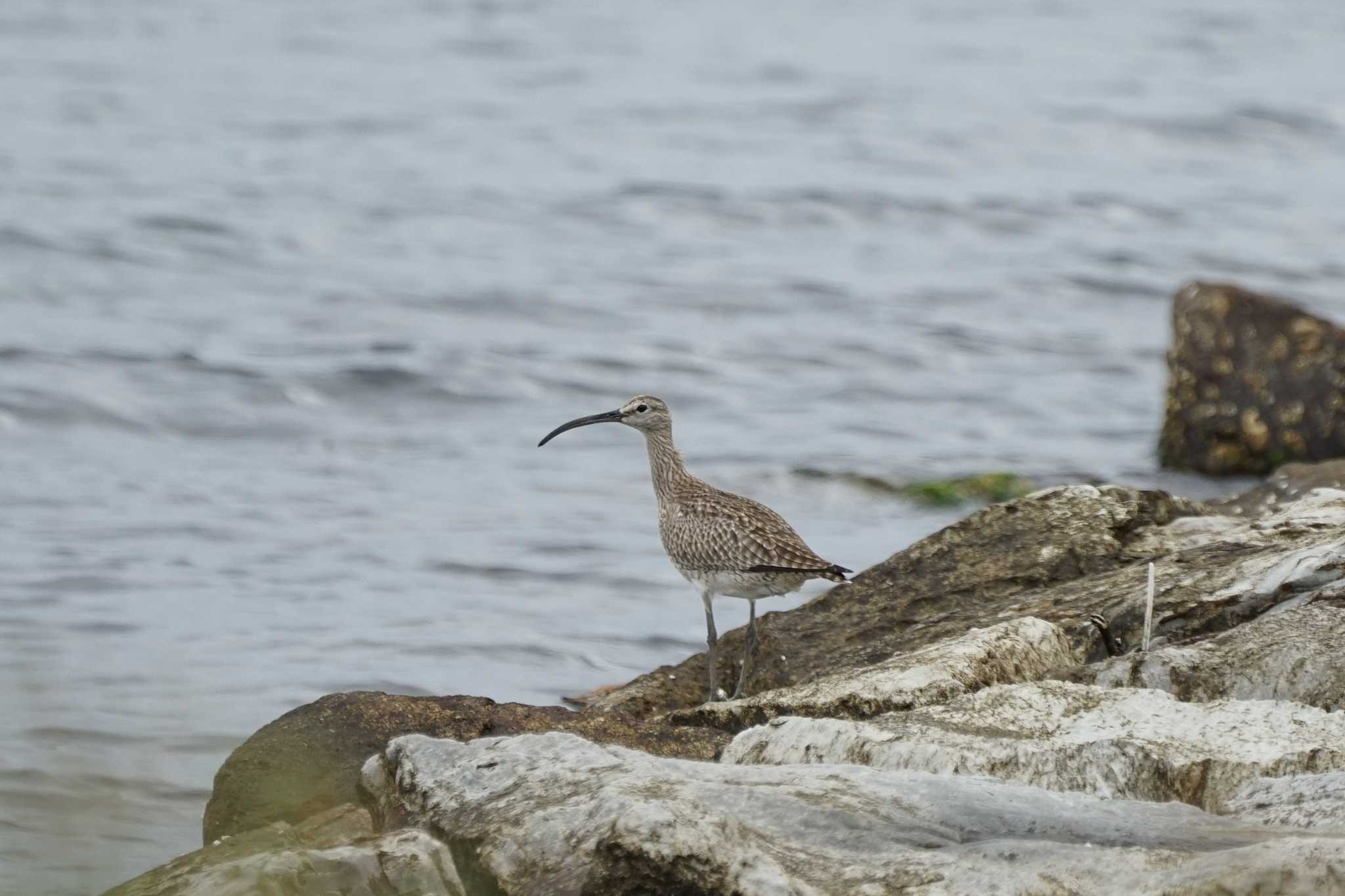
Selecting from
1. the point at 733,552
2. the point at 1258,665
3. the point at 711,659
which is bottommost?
the point at 711,659

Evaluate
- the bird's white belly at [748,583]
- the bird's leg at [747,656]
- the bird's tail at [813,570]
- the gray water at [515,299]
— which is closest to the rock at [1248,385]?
the gray water at [515,299]

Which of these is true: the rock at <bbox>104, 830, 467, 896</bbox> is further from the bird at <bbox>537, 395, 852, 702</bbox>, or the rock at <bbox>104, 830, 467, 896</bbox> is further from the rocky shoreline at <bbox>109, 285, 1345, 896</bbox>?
the bird at <bbox>537, 395, 852, 702</bbox>

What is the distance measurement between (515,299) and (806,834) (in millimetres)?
15149

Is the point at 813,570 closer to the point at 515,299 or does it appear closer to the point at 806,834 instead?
the point at 806,834

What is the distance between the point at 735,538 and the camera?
8539 millimetres

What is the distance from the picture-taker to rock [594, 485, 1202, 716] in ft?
24.2

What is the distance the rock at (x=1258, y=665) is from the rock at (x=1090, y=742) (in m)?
0.25

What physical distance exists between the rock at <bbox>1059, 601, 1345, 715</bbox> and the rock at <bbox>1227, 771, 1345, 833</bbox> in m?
0.74

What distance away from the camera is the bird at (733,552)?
328 inches

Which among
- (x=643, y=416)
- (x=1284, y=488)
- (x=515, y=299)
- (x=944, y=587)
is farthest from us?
(x=515, y=299)

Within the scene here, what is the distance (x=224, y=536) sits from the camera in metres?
12.0

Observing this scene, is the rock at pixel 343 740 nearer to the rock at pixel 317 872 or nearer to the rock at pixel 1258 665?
the rock at pixel 317 872

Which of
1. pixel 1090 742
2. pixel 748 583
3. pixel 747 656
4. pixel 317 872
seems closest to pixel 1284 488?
pixel 748 583

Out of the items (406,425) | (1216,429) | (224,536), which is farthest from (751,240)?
(224,536)
